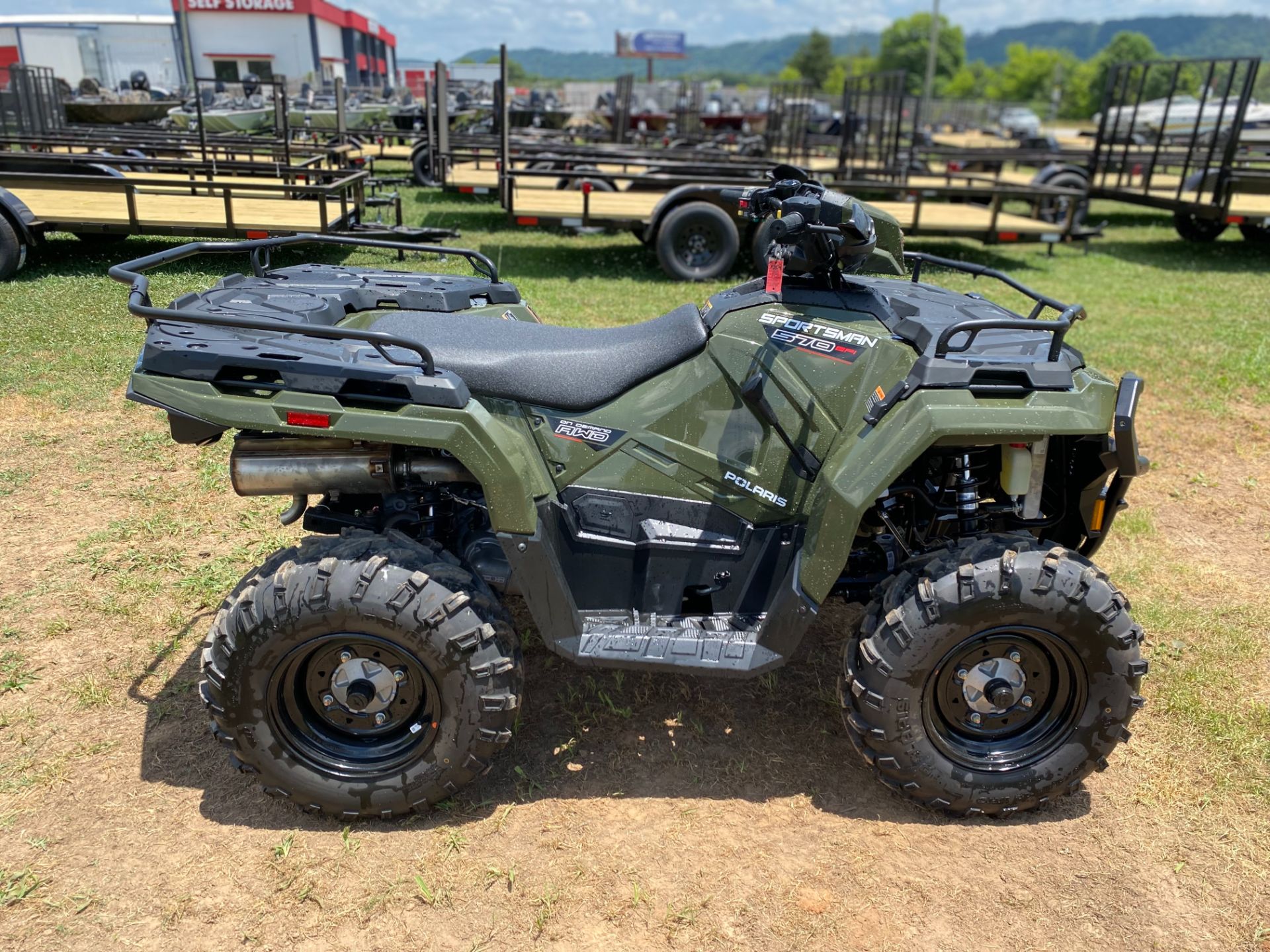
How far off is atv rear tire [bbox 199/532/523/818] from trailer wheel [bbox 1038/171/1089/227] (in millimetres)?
12293

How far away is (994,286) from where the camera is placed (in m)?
11.3

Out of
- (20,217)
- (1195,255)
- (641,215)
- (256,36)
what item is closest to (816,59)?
(256,36)

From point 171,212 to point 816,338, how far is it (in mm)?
9913

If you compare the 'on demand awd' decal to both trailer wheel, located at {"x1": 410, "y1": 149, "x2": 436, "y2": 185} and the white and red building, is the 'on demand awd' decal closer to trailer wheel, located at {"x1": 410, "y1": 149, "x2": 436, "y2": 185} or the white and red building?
trailer wheel, located at {"x1": 410, "y1": 149, "x2": 436, "y2": 185}

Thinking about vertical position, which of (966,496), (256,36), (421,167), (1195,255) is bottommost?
(1195,255)

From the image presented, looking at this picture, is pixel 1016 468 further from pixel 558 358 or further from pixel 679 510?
pixel 558 358

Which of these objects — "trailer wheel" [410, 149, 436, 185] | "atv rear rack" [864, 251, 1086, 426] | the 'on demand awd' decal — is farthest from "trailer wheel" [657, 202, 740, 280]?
"trailer wheel" [410, 149, 436, 185]

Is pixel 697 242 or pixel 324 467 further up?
pixel 324 467

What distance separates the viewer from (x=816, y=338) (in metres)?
3.09

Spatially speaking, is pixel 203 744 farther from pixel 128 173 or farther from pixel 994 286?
pixel 128 173

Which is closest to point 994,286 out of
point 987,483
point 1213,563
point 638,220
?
point 638,220

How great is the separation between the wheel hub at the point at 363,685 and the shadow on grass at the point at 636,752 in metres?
0.42

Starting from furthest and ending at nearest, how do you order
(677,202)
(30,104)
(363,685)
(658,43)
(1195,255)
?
(658,43), (30,104), (1195,255), (677,202), (363,685)

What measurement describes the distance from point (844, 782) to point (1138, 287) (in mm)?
10273
